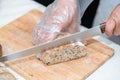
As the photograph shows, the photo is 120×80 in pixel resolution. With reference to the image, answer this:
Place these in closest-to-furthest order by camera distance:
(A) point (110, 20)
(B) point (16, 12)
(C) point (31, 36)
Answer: (A) point (110, 20) → (C) point (31, 36) → (B) point (16, 12)

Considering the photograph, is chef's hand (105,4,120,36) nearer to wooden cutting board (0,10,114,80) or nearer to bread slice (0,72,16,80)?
wooden cutting board (0,10,114,80)

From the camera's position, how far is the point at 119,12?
0.96 metres

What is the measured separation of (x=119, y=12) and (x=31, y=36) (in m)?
0.34

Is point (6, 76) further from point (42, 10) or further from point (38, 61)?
point (42, 10)

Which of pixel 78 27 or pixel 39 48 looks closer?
pixel 39 48

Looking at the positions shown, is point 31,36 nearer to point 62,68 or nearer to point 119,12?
point 62,68

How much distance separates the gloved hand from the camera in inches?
40.1

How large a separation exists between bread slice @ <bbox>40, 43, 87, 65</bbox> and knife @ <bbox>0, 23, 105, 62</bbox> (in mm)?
18

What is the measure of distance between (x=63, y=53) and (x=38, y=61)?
9 cm

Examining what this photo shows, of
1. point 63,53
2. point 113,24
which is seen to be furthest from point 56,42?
point 113,24

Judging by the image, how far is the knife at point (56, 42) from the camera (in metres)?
0.94

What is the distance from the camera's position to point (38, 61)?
979mm

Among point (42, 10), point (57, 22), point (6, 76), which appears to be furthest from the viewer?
point (42, 10)

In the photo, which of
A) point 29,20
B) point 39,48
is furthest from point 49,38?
point 29,20
